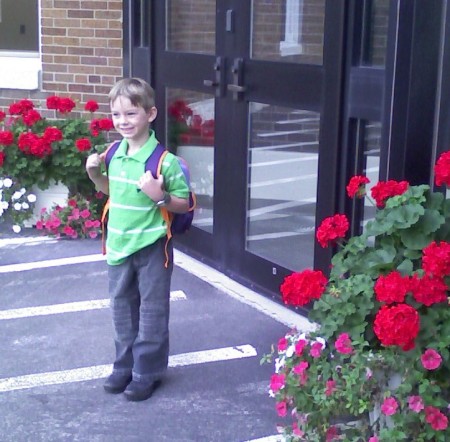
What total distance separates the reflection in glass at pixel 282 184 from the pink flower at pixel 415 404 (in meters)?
2.10

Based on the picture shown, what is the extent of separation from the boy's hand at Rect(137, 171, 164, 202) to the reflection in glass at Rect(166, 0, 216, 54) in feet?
7.36

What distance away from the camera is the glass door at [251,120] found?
4.85 m

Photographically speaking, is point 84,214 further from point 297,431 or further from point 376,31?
point 297,431

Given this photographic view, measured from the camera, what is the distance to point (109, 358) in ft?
14.6

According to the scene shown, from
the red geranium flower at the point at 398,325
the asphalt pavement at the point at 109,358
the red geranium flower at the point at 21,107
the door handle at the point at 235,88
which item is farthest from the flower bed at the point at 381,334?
the red geranium flower at the point at 21,107

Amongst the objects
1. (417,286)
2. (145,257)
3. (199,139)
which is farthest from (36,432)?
(199,139)

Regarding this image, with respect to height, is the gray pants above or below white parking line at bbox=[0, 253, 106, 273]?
above

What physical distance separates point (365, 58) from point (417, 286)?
1.75m

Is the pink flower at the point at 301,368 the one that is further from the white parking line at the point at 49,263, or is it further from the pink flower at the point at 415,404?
the white parking line at the point at 49,263

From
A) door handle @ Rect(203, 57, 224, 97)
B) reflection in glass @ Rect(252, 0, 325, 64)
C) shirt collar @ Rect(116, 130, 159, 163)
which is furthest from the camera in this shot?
door handle @ Rect(203, 57, 224, 97)

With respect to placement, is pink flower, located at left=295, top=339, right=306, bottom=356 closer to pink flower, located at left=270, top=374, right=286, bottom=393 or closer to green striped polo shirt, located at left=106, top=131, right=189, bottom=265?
pink flower, located at left=270, top=374, right=286, bottom=393

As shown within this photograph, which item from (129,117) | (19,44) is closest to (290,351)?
(129,117)

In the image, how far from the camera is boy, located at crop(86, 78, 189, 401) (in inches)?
146

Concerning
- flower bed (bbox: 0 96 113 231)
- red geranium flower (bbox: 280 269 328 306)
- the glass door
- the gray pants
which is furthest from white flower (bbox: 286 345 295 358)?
flower bed (bbox: 0 96 113 231)
